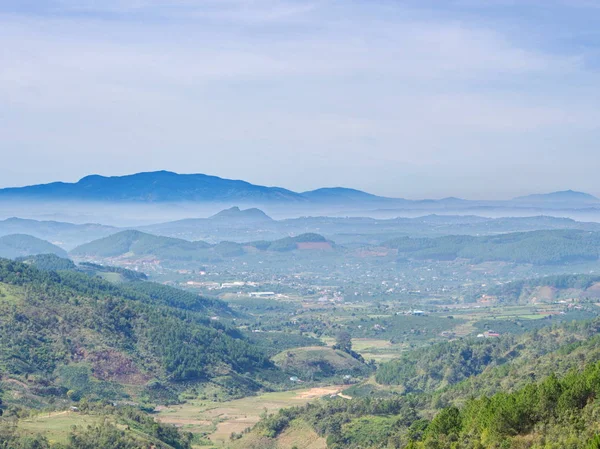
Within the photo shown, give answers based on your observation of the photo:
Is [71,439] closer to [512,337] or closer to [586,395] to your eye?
[586,395]

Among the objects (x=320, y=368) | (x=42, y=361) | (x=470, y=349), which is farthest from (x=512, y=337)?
(x=42, y=361)

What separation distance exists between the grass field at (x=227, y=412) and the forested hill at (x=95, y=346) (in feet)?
19.3

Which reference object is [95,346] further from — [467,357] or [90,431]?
[467,357]

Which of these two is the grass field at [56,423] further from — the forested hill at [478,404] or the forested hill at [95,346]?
the forested hill at [478,404]

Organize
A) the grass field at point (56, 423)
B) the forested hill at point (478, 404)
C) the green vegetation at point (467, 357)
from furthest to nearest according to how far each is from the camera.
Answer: the green vegetation at point (467, 357), the grass field at point (56, 423), the forested hill at point (478, 404)

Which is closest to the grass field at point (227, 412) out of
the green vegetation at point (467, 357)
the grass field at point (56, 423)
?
the green vegetation at point (467, 357)

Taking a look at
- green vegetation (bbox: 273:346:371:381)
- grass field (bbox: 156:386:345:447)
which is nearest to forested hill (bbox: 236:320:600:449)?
grass field (bbox: 156:386:345:447)

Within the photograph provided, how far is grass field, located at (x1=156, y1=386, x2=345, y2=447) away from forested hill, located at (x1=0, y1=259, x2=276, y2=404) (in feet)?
19.3

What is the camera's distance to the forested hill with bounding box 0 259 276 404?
346 ft

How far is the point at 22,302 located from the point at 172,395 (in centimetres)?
2540

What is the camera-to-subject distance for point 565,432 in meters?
48.9

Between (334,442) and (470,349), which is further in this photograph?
(470,349)

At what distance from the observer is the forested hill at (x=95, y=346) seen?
105562 mm

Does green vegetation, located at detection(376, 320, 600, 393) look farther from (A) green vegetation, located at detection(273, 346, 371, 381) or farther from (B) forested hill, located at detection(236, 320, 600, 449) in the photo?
(A) green vegetation, located at detection(273, 346, 371, 381)
